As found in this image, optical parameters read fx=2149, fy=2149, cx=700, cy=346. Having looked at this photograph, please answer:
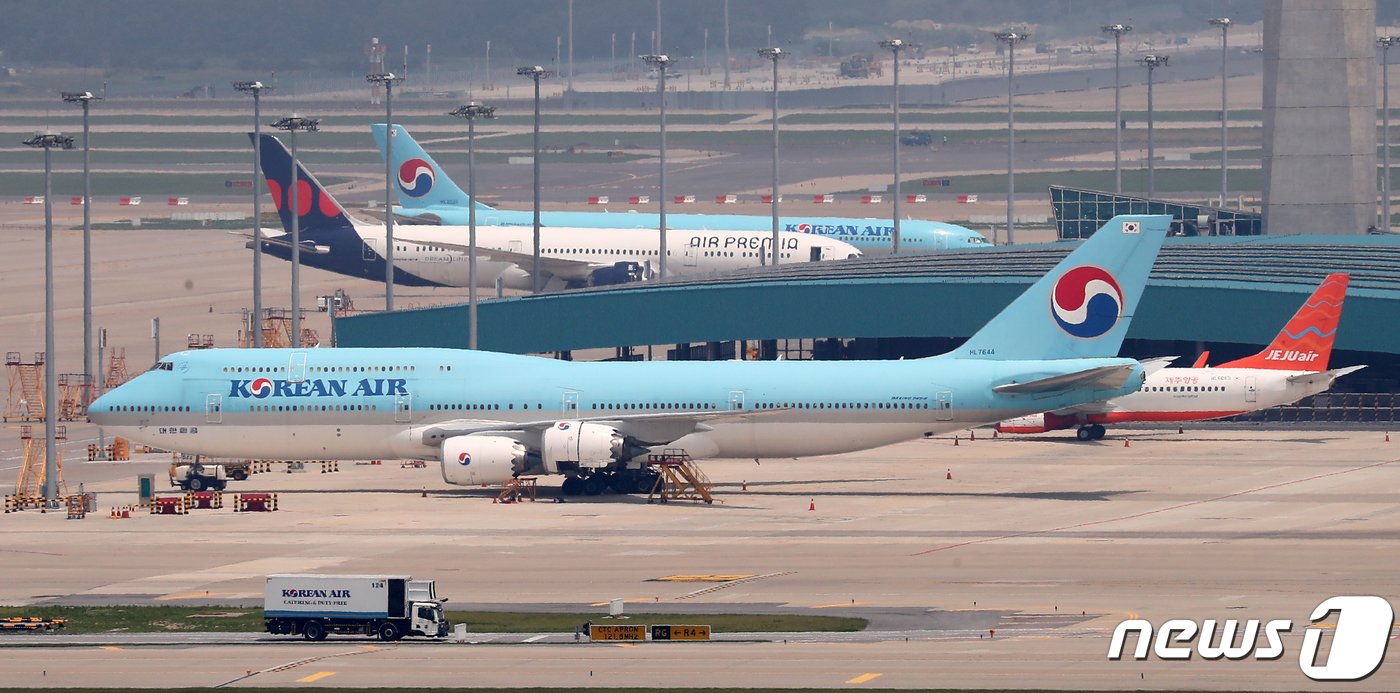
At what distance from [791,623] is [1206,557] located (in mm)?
12644

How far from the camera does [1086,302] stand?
2466 inches

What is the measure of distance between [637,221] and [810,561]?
247 feet

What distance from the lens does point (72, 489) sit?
66500 millimetres

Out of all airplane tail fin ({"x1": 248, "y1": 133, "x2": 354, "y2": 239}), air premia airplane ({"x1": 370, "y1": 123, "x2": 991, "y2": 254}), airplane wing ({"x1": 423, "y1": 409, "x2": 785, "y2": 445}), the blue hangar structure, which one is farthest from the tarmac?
air premia airplane ({"x1": 370, "y1": 123, "x2": 991, "y2": 254})

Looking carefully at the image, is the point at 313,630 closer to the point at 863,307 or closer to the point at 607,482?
the point at 607,482

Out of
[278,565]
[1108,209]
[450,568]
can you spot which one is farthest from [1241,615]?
[1108,209]

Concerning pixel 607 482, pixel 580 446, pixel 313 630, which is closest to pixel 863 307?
pixel 607 482

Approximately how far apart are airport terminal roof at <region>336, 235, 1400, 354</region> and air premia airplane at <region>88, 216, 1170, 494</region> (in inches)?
772

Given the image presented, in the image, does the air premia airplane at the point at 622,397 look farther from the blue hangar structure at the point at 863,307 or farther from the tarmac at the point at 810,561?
the blue hangar structure at the point at 863,307

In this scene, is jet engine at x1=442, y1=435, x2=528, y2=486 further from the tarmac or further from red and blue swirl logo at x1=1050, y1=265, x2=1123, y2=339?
red and blue swirl logo at x1=1050, y1=265, x2=1123, y2=339

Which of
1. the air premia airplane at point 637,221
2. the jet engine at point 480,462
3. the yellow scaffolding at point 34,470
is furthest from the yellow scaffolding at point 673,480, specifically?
the air premia airplane at point 637,221

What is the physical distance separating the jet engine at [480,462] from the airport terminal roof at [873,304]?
23.3 metres

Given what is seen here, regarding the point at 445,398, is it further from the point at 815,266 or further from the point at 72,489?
the point at 815,266

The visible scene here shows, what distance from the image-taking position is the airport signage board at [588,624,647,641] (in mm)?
39438
